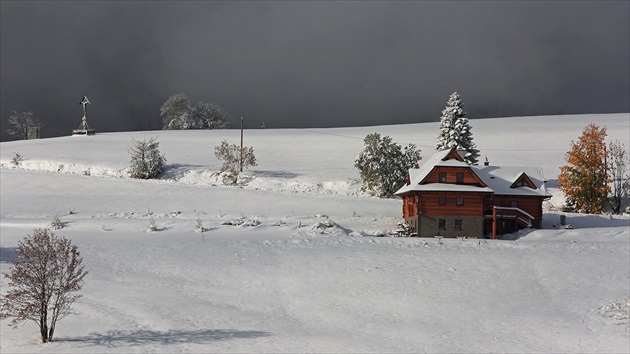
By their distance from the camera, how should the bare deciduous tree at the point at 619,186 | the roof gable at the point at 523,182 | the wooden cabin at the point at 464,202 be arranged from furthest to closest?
the bare deciduous tree at the point at 619,186 < the roof gable at the point at 523,182 < the wooden cabin at the point at 464,202

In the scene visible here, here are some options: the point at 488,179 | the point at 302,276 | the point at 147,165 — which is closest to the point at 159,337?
the point at 302,276

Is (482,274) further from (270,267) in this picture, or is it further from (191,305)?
(191,305)

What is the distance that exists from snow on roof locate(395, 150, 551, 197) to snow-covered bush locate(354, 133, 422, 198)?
37.3ft

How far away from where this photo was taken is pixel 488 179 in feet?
176

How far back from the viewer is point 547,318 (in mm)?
27875

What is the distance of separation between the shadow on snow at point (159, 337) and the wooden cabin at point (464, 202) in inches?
1051

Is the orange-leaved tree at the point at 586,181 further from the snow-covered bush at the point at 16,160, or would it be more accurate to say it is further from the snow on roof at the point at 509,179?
the snow-covered bush at the point at 16,160

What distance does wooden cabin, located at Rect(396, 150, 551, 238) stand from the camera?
4806 cm

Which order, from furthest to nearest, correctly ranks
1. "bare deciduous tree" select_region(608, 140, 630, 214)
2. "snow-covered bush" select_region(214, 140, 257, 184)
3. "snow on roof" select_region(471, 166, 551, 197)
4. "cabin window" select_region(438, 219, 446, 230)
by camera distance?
"snow-covered bush" select_region(214, 140, 257, 184) < "bare deciduous tree" select_region(608, 140, 630, 214) < "snow on roof" select_region(471, 166, 551, 197) < "cabin window" select_region(438, 219, 446, 230)

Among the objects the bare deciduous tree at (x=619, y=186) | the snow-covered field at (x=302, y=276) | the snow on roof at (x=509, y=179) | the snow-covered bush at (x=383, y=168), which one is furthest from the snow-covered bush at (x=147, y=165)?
the bare deciduous tree at (x=619, y=186)

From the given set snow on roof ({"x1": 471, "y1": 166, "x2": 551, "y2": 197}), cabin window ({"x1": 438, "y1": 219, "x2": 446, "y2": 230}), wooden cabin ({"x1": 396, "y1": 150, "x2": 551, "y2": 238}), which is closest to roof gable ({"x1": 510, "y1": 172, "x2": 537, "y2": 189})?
wooden cabin ({"x1": 396, "y1": 150, "x2": 551, "y2": 238})

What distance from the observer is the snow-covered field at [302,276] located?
24000mm

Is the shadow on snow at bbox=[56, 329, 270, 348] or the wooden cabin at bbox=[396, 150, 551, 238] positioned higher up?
the wooden cabin at bbox=[396, 150, 551, 238]

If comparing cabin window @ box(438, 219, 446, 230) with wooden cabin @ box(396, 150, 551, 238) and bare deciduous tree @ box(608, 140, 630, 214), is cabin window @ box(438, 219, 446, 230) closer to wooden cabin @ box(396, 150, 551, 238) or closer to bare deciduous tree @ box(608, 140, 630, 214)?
wooden cabin @ box(396, 150, 551, 238)
